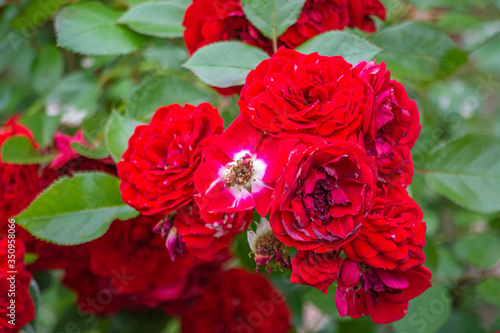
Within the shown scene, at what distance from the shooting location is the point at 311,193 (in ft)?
1.46

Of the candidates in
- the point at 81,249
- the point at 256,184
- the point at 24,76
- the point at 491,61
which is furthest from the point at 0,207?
the point at 491,61

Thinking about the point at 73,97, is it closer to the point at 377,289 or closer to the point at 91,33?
the point at 91,33

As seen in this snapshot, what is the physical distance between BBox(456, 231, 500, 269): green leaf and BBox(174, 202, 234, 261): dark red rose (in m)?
0.70

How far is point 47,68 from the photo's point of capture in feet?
3.47

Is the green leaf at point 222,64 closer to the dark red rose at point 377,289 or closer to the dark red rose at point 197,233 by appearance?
the dark red rose at point 197,233

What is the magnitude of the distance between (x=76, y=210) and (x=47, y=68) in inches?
23.6

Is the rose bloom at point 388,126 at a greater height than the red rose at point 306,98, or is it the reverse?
the red rose at point 306,98

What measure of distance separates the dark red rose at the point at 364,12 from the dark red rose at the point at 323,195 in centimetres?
26

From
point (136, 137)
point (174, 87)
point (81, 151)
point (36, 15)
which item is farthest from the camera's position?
A: point (36, 15)

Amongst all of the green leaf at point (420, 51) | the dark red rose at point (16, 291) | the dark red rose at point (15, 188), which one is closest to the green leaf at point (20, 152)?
the dark red rose at point (15, 188)

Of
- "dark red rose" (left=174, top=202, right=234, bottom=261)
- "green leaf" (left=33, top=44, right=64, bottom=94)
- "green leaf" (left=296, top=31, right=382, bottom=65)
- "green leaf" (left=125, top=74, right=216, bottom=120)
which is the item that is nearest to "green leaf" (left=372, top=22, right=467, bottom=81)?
"green leaf" (left=296, top=31, right=382, bottom=65)

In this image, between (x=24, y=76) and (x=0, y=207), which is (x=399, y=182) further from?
(x=24, y=76)

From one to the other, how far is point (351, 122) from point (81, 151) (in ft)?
1.34

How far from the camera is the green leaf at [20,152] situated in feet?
2.32
